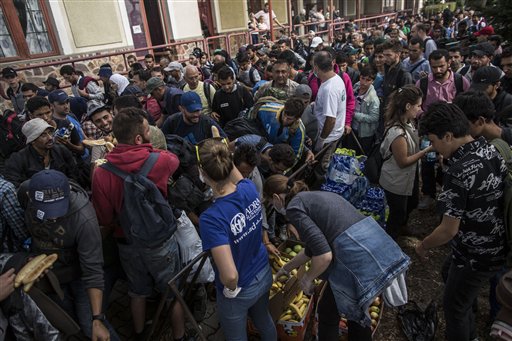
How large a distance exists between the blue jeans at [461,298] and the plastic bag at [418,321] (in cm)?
26

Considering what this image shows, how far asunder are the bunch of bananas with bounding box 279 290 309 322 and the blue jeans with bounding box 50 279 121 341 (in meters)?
1.48

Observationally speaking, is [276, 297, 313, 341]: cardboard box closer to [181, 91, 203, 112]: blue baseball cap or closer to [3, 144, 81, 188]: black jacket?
[181, 91, 203, 112]: blue baseball cap

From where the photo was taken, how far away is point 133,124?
8.61ft

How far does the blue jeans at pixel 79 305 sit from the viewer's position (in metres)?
2.52

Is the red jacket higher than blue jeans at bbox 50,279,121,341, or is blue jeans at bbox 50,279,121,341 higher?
the red jacket

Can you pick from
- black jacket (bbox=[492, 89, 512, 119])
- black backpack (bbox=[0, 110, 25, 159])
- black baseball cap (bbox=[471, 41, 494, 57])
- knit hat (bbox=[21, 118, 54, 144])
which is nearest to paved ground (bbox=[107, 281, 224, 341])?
knit hat (bbox=[21, 118, 54, 144])

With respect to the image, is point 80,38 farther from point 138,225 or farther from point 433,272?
point 433,272

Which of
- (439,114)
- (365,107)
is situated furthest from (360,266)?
(365,107)

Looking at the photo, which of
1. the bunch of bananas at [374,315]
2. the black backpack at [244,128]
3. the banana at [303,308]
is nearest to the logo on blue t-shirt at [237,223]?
the banana at [303,308]

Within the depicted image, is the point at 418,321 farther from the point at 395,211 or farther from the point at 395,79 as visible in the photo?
the point at 395,79

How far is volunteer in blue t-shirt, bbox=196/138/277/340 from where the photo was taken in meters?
2.05

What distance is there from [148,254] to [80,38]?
31.0 feet

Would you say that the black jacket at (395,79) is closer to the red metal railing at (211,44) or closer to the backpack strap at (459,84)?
the backpack strap at (459,84)

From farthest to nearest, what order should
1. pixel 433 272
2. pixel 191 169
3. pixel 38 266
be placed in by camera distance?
1. pixel 433 272
2. pixel 191 169
3. pixel 38 266
